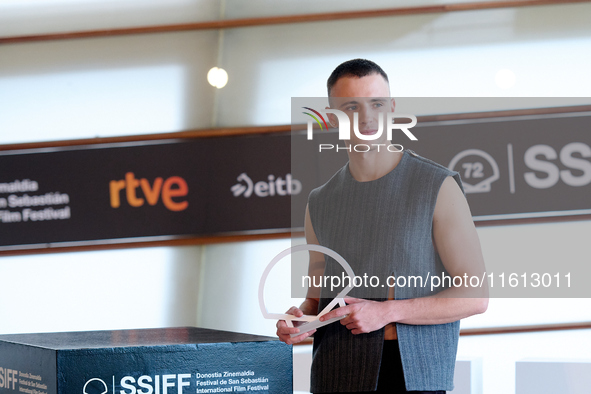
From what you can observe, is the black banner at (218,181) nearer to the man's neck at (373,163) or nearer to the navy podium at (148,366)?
the man's neck at (373,163)

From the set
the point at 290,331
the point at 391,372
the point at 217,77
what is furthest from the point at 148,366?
the point at 217,77

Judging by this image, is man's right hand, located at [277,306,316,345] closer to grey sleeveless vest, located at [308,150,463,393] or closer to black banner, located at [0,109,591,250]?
grey sleeveless vest, located at [308,150,463,393]

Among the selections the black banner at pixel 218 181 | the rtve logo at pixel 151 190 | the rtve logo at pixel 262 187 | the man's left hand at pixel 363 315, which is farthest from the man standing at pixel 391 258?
the rtve logo at pixel 151 190

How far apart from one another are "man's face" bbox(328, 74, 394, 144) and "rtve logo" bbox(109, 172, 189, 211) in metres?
2.07

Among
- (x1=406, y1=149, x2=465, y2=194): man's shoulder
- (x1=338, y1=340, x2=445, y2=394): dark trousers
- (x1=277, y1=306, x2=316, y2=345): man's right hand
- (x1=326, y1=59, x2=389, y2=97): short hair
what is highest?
(x1=326, y1=59, x2=389, y2=97): short hair

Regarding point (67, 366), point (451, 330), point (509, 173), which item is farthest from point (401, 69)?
point (67, 366)

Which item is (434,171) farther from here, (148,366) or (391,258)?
(148,366)

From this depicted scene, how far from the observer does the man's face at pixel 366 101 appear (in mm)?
1311

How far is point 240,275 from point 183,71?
3.91ft

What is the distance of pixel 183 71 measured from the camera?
338 centimetres

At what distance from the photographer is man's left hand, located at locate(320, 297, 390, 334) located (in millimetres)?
1134

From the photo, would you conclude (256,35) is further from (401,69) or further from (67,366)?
(67,366)

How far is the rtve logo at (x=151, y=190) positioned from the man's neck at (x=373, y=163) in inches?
81.5

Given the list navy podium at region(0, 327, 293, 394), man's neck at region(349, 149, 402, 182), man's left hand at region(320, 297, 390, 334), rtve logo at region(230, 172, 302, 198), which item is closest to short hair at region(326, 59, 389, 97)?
man's neck at region(349, 149, 402, 182)
